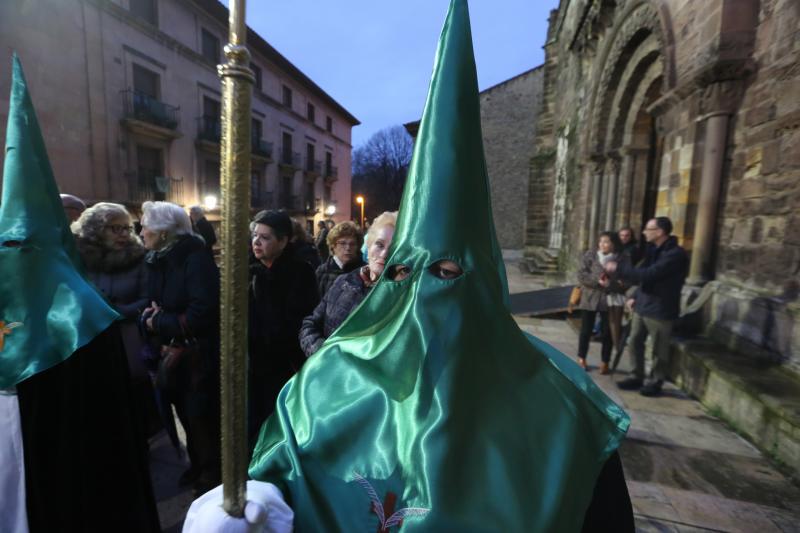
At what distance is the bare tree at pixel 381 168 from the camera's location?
147ft

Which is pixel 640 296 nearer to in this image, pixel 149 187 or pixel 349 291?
pixel 349 291

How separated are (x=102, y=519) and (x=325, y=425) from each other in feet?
5.30

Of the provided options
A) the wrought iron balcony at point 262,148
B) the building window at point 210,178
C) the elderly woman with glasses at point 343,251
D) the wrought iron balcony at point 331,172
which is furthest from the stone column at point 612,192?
the wrought iron balcony at point 331,172

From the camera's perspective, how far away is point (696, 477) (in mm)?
2514

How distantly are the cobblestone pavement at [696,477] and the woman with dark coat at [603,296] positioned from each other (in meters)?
0.88

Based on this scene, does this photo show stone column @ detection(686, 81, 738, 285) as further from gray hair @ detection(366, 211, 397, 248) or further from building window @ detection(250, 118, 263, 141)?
building window @ detection(250, 118, 263, 141)

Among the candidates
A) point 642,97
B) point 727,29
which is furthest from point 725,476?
point 642,97

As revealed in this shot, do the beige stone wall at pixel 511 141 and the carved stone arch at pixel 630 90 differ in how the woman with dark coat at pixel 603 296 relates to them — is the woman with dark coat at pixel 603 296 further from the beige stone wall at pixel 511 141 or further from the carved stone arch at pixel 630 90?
the beige stone wall at pixel 511 141

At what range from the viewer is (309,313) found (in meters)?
2.54

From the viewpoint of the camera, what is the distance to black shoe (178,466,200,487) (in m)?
2.46

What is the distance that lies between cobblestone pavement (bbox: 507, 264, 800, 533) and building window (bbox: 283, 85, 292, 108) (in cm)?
2473

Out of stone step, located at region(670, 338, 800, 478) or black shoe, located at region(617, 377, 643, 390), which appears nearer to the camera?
stone step, located at region(670, 338, 800, 478)

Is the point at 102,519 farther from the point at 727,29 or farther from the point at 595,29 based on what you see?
the point at 595,29

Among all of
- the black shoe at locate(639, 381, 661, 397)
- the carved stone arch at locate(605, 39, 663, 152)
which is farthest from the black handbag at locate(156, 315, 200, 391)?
the carved stone arch at locate(605, 39, 663, 152)
